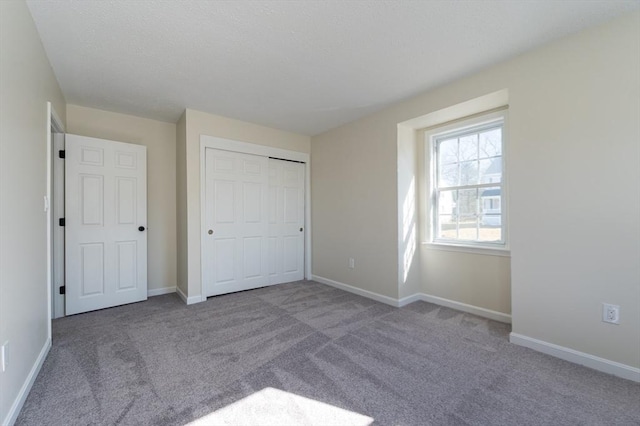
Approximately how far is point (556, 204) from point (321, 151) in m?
3.10

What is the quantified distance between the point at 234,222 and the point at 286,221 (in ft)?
2.85

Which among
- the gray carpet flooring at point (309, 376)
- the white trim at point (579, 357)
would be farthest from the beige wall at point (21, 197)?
the white trim at point (579, 357)

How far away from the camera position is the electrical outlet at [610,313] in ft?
6.28

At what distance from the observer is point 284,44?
2.17 metres

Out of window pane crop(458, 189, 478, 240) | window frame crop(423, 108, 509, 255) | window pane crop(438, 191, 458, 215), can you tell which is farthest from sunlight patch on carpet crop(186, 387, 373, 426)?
window pane crop(438, 191, 458, 215)

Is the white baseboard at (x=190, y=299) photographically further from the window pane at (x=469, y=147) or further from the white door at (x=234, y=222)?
the window pane at (x=469, y=147)

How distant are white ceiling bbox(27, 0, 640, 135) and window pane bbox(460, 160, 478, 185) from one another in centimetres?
99

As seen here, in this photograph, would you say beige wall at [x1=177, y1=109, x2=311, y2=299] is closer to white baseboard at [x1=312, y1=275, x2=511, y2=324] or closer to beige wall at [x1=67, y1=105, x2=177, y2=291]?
beige wall at [x1=67, y1=105, x2=177, y2=291]

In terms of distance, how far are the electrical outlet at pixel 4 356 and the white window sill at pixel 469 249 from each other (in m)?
3.63

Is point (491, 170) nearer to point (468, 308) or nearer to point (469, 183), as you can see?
point (469, 183)

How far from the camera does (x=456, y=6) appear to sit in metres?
1.79

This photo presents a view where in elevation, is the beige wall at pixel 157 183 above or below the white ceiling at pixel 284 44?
below

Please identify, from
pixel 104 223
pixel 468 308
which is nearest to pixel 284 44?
pixel 104 223

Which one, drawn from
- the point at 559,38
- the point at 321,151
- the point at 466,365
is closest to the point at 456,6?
the point at 559,38
